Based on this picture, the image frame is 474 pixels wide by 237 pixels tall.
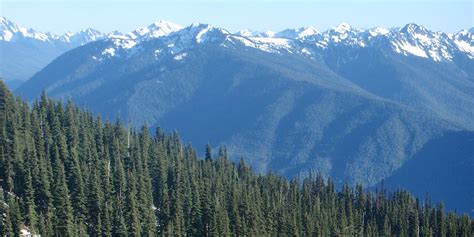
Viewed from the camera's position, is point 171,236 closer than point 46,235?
No

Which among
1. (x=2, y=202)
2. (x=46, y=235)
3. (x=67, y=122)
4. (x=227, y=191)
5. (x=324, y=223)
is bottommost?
(x=46, y=235)

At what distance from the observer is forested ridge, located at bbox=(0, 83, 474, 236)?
378 ft

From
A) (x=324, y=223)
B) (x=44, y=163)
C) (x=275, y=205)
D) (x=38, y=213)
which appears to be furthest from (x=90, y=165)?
(x=324, y=223)

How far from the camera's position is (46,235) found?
101438mm

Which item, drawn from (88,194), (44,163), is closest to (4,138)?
(44,163)

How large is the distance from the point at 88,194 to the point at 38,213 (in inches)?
378

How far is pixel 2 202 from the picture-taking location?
355 feet

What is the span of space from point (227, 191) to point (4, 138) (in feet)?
152

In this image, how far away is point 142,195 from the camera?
425ft

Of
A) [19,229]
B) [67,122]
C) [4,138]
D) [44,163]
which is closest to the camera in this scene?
[19,229]

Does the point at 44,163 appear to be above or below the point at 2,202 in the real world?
above

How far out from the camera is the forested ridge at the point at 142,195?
11512 cm

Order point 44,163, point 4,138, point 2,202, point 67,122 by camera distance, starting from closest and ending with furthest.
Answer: point 2,202
point 44,163
point 4,138
point 67,122

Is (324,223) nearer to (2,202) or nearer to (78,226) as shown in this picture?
(78,226)
